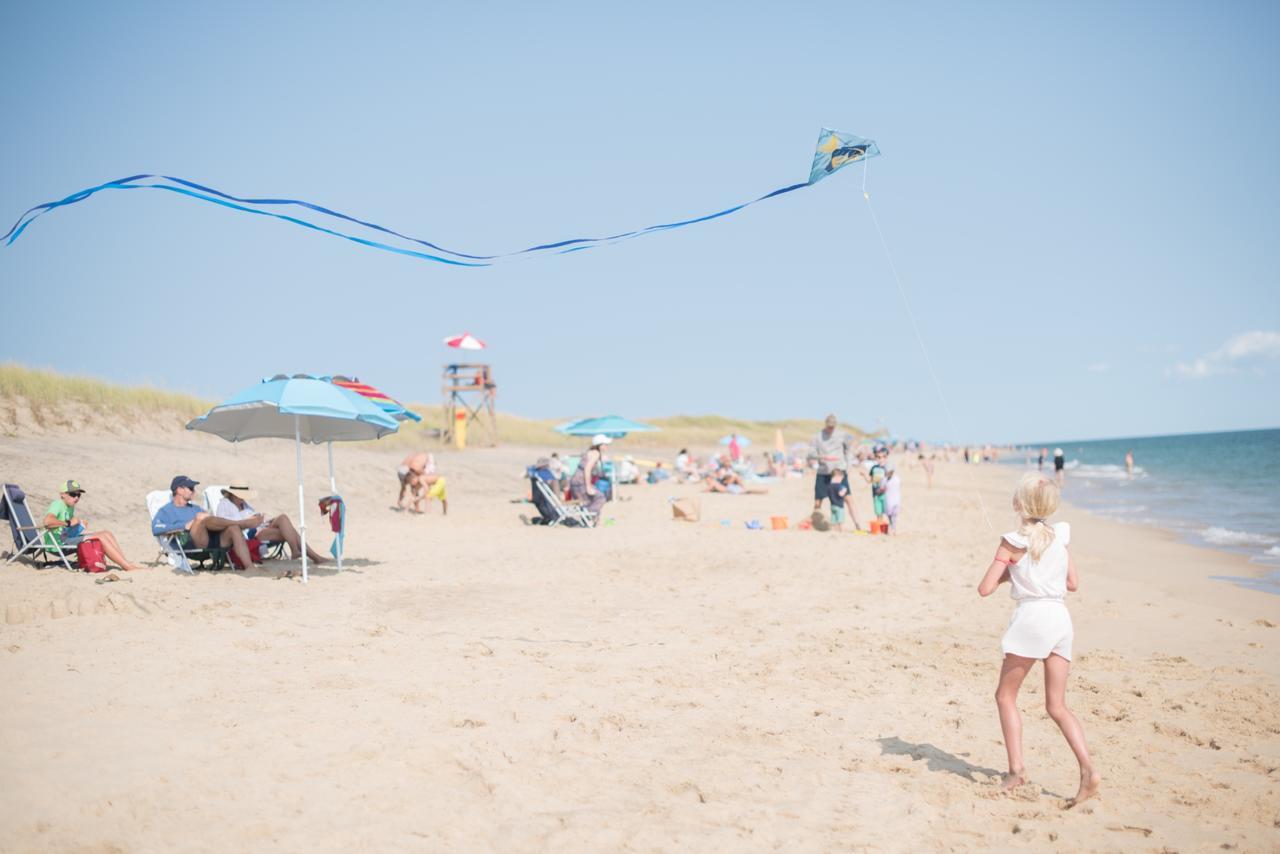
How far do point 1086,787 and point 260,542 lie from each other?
329 inches


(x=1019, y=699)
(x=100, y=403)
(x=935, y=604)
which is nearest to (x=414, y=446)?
(x=100, y=403)

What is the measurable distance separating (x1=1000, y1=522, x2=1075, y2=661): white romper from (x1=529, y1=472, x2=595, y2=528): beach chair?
10.7 metres

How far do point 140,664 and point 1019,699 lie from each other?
530 cm

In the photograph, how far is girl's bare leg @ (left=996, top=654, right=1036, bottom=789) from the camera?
12.3ft

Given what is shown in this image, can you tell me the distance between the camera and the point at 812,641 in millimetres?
6703

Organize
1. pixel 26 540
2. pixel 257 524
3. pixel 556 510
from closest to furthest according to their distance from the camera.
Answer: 1. pixel 26 540
2. pixel 257 524
3. pixel 556 510

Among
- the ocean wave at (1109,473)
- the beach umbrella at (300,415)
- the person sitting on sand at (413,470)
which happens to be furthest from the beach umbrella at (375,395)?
the ocean wave at (1109,473)

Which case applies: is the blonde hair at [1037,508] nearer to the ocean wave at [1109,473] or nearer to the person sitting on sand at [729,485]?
the person sitting on sand at [729,485]

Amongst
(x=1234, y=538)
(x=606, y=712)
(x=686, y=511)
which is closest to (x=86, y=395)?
(x=686, y=511)

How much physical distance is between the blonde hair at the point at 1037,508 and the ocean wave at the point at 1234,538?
42.1ft

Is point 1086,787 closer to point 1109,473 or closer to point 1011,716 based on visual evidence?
point 1011,716

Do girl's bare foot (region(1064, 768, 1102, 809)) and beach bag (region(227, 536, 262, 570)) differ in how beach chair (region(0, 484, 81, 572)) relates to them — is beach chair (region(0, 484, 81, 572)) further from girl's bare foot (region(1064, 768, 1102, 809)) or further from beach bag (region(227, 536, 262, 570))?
girl's bare foot (region(1064, 768, 1102, 809))

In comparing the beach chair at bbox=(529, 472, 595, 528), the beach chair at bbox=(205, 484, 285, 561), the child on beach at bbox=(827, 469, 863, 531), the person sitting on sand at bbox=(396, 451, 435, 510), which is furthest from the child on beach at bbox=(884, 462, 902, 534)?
the beach chair at bbox=(205, 484, 285, 561)

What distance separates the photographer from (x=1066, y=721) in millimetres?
3703
